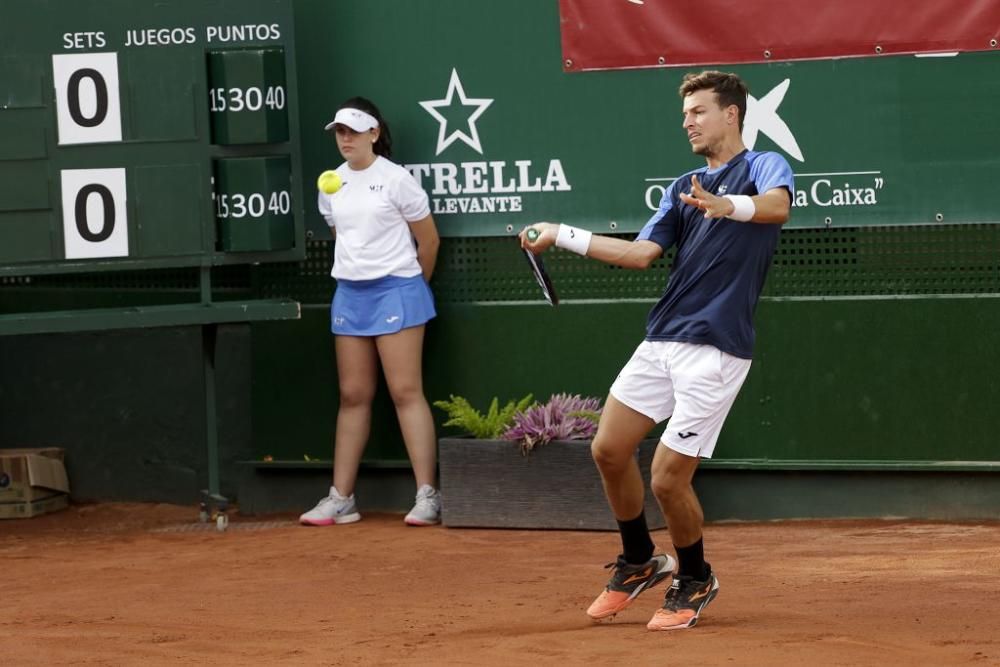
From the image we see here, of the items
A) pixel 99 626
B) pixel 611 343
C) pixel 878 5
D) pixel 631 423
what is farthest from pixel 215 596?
pixel 878 5

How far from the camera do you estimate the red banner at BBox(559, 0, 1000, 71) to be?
8.43 metres

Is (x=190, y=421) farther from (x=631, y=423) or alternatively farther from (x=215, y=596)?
(x=631, y=423)

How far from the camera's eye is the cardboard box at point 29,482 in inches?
379

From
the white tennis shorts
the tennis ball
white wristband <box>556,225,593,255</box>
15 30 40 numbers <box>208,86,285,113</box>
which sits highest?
15 30 40 numbers <box>208,86,285,113</box>

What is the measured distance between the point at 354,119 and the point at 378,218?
0.52m

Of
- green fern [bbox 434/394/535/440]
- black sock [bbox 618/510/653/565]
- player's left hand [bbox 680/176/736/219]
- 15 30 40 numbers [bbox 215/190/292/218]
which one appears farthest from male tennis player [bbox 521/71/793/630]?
15 30 40 numbers [bbox 215/190/292/218]

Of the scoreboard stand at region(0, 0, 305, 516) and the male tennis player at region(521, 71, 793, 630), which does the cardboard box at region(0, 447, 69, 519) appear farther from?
the male tennis player at region(521, 71, 793, 630)

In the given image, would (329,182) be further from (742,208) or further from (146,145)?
(742,208)

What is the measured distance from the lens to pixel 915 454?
28.5ft

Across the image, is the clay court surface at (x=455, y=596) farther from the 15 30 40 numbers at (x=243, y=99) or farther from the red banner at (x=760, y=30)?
the red banner at (x=760, y=30)

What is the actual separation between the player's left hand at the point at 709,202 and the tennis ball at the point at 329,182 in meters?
3.25

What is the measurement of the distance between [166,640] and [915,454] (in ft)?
13.4

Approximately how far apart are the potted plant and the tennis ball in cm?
126

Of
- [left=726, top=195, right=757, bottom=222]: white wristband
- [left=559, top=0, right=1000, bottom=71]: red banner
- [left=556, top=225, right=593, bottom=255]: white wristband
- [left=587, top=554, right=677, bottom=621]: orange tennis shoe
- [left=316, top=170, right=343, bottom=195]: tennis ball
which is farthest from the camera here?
[left=316, top=170, right=343, bottom=195]: tennis ball
